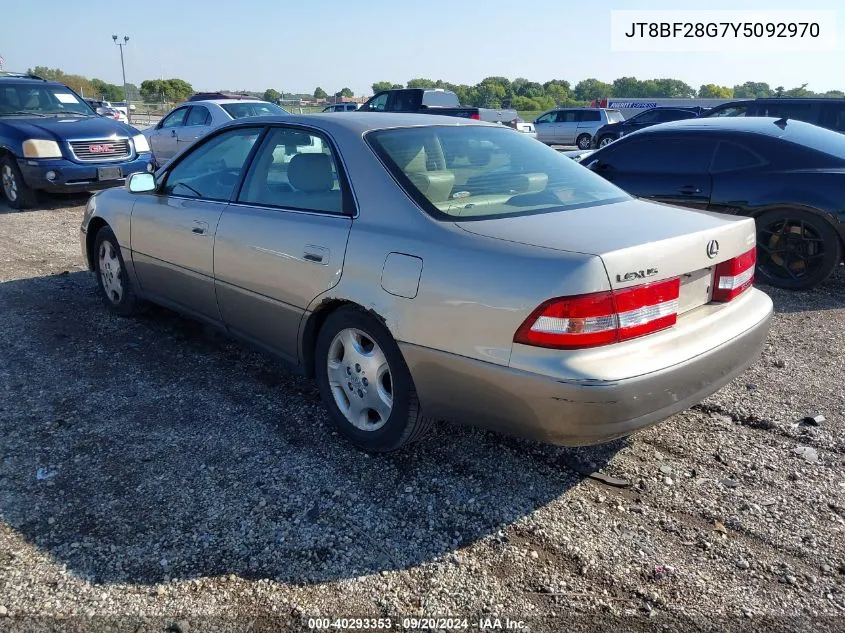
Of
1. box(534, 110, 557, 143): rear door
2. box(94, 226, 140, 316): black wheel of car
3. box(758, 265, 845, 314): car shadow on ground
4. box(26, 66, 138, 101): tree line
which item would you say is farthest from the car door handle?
box(26, 66, 138, 101): tree line

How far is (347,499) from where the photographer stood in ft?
9.73

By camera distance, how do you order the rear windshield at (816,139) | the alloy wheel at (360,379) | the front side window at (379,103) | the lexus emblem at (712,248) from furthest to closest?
the front side window at (379,103), the rear windshield at (816,139), the alloy wheel at (360,379), the lexus emblem at (712,248)

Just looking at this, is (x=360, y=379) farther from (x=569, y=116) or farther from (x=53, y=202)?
(x=569, y=116)

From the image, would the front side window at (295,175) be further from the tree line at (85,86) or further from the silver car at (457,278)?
the tree line at (85,86)

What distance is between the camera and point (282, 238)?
3488 millimetres

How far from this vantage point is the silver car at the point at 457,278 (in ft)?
8.27

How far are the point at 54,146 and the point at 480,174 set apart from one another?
863cm

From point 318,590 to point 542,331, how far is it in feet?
4.03

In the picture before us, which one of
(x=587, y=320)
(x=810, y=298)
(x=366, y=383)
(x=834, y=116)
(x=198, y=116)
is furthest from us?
(x=198, y=116)

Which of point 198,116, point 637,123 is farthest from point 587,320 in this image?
point 637,123

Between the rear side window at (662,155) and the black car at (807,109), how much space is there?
5.74m

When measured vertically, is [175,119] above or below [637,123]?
above

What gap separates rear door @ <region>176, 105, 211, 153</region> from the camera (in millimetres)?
13469

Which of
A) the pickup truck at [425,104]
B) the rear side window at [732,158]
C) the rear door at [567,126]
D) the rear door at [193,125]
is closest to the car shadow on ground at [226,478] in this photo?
the rear side window at [732,158]
